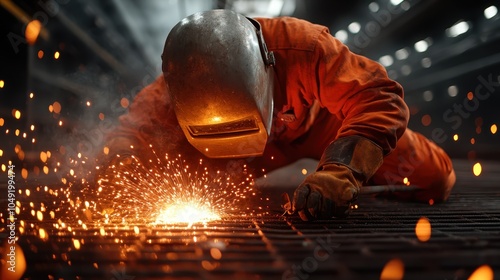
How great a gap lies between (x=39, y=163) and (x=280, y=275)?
3.20 metres

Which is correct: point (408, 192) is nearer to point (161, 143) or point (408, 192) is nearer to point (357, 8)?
point (161, 143)

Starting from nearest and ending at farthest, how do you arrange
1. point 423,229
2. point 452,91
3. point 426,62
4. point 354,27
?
1. point 423,229
2. point 354,27
3. point 452,91
4. point 426,62

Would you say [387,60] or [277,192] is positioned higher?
[387,60]

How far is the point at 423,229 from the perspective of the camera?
1419 mm

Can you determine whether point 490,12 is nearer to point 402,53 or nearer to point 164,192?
point 402,53

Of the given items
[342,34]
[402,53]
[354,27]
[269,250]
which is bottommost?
[269,250]

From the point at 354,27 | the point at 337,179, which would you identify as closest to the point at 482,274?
the point at 337,179

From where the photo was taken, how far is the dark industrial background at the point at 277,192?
105cm

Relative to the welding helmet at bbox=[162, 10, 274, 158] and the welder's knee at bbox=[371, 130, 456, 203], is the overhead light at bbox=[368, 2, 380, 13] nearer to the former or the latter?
the welder's knee at bbox=[371, 130, 456, 203]

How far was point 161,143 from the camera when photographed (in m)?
2.36

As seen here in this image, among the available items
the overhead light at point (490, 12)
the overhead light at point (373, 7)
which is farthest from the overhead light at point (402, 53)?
the overhead light at point (490, 12)

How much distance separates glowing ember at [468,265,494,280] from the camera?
95 centimetres

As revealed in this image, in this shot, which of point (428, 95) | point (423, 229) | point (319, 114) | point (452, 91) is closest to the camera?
point (423, 229)

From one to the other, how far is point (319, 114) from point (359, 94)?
60 centimetres
